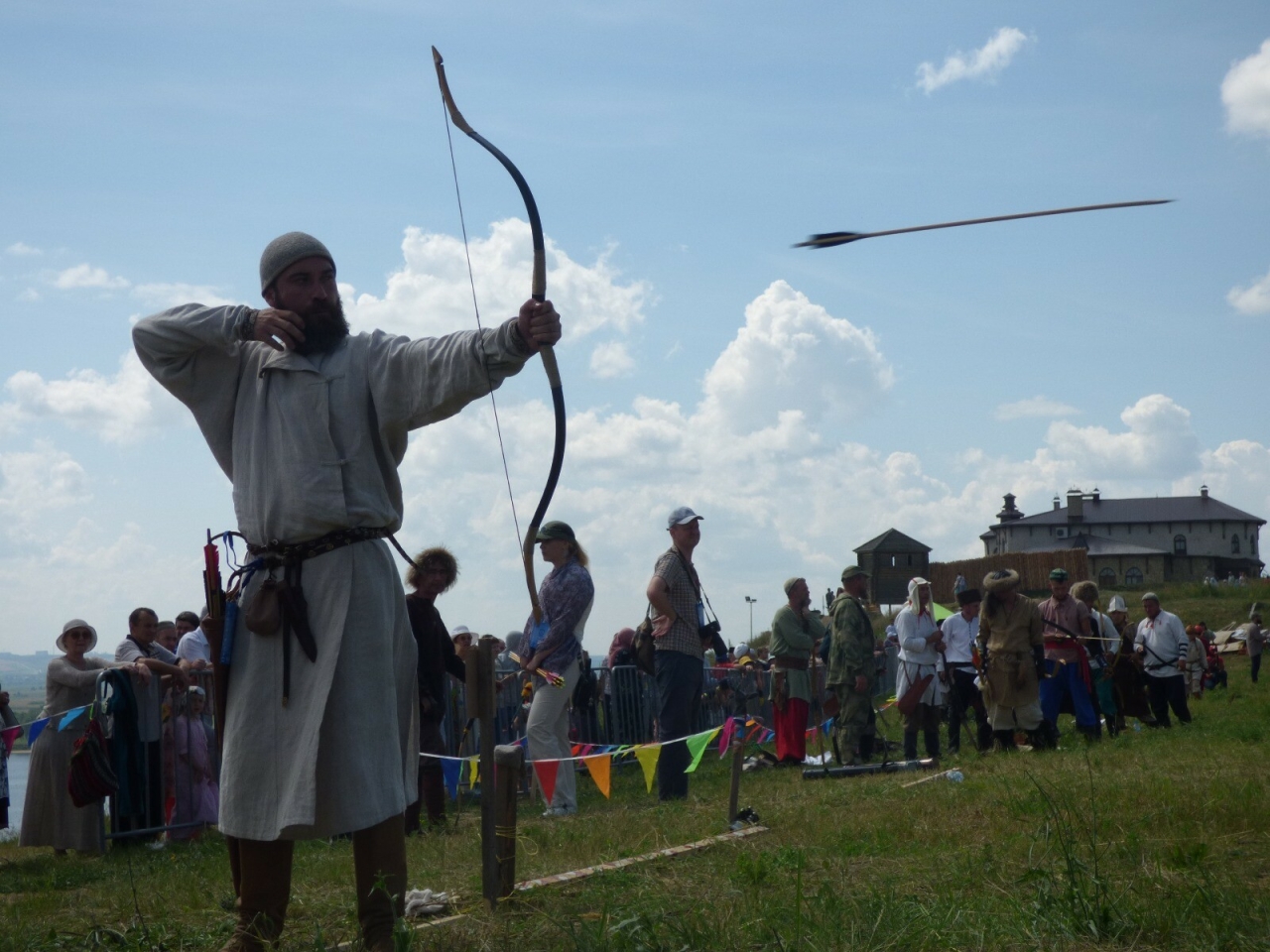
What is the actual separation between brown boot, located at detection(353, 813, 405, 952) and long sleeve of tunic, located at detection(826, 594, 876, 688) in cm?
826

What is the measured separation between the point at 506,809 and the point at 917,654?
8622mm

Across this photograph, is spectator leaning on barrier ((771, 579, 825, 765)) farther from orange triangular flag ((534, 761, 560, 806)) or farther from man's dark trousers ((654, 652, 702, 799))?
orange triangular flag ((534, 761, 560, 806))

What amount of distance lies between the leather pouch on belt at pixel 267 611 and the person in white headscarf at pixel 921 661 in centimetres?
898

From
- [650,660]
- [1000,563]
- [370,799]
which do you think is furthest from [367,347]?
[1000,563]

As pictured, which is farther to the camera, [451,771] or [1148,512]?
[1148,512]

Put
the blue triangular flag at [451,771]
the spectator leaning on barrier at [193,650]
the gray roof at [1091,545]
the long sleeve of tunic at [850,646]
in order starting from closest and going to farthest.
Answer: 1. the blue triangular flag at [451,771]
2. the spectator leaning on barrier at [193,650]
3. the long sleeve of tunic at [850,646]
4. the gray roof at [1091,545]

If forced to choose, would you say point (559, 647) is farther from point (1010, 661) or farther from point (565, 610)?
point (1010, 661)

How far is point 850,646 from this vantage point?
39.4 ft

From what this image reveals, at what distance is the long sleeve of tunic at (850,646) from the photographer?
472 inches

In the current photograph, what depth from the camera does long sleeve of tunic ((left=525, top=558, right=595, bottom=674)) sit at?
914 centimetres

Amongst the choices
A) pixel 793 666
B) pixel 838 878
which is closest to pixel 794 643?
pixel 793 666

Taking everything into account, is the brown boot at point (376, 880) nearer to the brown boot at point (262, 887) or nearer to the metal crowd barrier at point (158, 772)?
the brown boot at point (262, 887)

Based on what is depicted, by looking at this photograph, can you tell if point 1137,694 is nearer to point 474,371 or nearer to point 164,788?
point 164,788

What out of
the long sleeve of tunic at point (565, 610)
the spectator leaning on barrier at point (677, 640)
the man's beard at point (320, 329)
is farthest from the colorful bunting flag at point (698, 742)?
the man's beard at point (320, 329)
